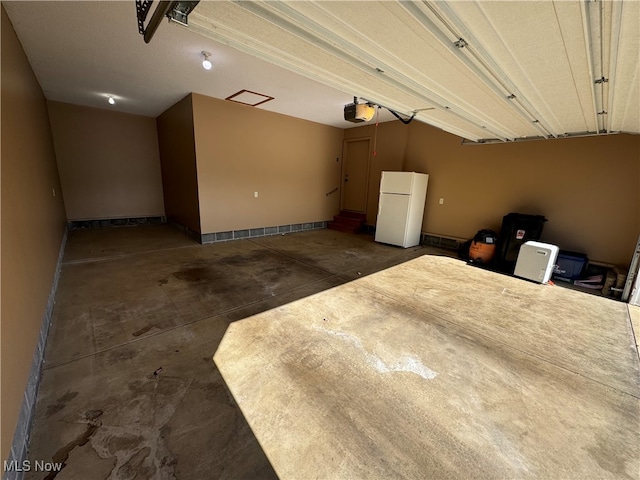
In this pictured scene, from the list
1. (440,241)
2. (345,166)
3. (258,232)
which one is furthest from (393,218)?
(258,232)

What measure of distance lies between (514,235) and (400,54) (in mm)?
3771

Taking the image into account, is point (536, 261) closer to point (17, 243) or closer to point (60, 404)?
point (60, 404)

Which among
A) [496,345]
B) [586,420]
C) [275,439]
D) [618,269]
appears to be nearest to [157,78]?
[275,439]

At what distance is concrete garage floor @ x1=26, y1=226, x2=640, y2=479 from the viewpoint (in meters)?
1.29

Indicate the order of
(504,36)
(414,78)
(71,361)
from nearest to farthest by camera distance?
(504,36)
(71,361)
(414,78)

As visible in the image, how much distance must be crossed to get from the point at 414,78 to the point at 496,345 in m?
2.45

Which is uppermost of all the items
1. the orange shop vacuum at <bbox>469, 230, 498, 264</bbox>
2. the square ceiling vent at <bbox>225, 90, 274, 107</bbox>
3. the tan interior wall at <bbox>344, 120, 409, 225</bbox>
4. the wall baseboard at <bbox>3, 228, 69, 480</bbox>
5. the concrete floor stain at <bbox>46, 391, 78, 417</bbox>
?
the square ceiling vent at <bbox>225, 90, 274, 107</bbox>

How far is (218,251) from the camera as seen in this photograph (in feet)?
15.6

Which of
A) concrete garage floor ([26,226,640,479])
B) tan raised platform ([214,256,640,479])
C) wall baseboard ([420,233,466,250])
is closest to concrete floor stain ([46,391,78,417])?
concrete garage floor ([26,226,640,479])

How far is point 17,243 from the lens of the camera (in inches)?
68.9

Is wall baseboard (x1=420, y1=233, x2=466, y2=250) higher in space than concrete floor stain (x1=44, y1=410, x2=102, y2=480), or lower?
higher

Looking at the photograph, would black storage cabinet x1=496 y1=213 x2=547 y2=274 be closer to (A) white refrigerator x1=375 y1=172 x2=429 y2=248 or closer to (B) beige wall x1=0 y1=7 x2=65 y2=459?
(A) white refrigerator x1=375 y1=172 x2=429 y2=248

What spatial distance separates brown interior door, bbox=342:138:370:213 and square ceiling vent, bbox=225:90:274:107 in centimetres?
296

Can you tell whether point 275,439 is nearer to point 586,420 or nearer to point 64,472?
point 64,472
